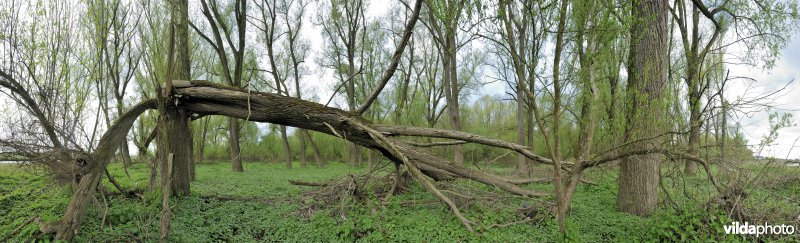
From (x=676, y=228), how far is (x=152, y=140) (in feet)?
23.9

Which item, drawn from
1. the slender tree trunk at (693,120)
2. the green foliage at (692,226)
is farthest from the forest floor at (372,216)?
the slender tree trunk at (693,120)

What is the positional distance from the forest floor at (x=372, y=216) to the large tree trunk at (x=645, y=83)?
16.2 inches

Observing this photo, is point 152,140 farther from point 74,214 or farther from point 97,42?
point 97,42

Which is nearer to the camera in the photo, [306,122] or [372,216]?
[372,216]

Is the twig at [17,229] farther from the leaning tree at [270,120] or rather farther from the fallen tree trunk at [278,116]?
the fallen tree trunk at [278,116]

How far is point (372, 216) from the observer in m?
5.07

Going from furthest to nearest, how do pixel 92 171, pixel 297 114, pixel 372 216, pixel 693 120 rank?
pixel 297 114
pixel 693 120
pixel 372 216
pixel 92 171

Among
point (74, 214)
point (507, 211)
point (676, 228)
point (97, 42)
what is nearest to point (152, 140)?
point (74, 214)

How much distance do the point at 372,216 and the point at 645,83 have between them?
166 inches

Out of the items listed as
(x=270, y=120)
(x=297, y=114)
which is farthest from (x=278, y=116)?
(x=297, y=114)

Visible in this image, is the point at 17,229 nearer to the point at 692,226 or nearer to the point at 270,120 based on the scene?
the point at 270,120

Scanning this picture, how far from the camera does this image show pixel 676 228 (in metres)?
4.09

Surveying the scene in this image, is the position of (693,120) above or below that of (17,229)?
above

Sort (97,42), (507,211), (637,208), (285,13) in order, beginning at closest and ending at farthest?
(507,211) → (637,208) → (97,42) → (285,13)
